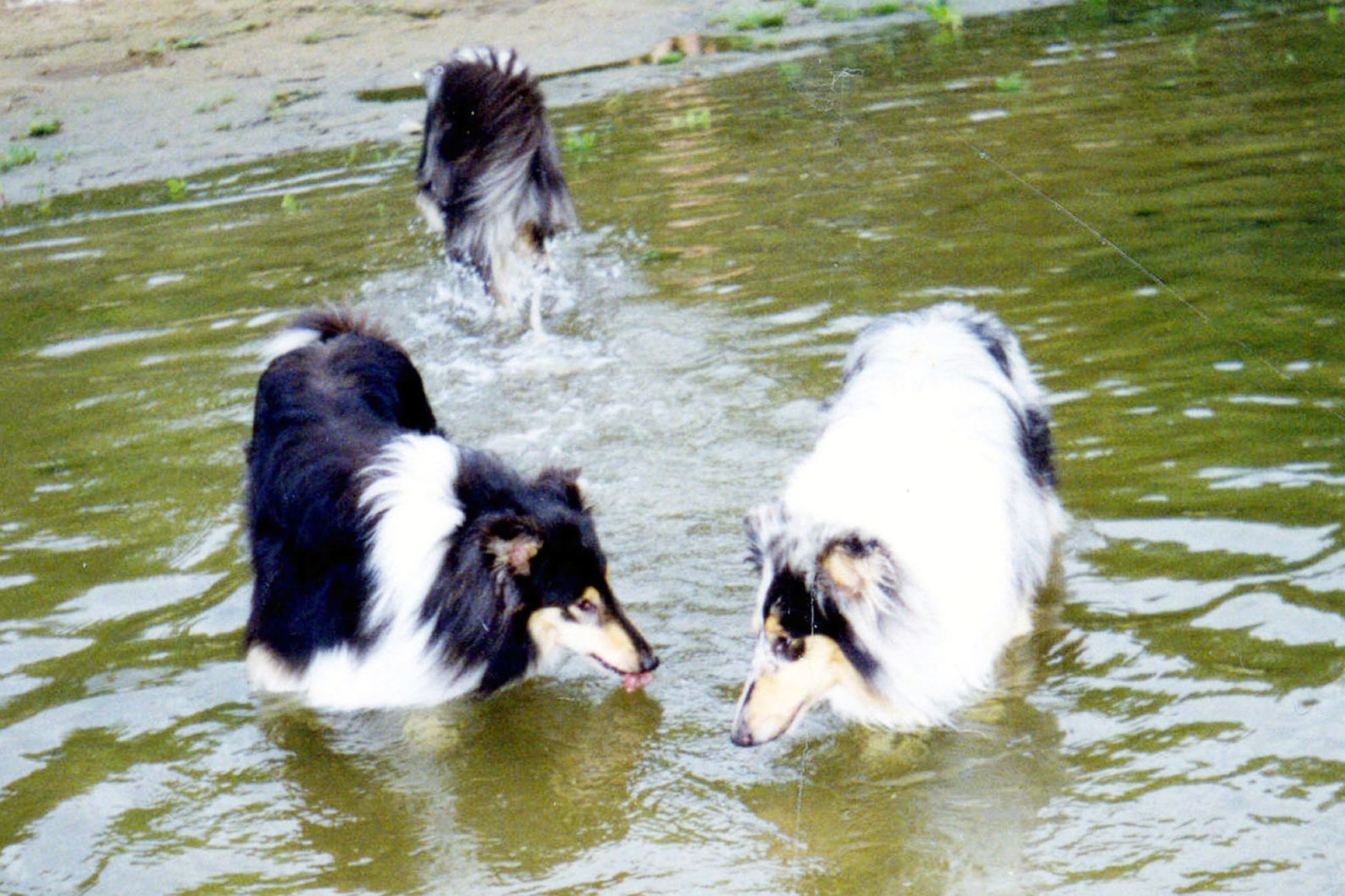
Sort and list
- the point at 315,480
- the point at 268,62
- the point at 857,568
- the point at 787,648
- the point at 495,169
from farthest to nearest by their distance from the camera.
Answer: the point at 268,62, the point at 495,169, the point at 315,480, the point at 787,648, the point at 857,568

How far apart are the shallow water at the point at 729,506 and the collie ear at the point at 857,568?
1.71 feet

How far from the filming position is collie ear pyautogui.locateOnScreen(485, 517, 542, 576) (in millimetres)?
4059

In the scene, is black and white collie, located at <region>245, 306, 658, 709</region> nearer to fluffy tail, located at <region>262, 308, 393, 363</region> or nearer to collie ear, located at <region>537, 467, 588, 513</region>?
collie ear, located at <region>537, 467, 588, 513</region>

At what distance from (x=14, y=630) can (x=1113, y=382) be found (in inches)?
166

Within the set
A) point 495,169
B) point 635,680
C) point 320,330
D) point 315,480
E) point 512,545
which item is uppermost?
point 495,169

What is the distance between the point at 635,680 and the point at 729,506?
3.95ft

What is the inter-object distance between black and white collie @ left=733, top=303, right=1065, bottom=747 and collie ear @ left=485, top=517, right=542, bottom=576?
65 cm

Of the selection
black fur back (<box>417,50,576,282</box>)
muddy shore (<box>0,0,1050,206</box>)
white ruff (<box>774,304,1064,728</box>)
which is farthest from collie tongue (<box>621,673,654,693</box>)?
muddy shore (<box>0,0,1050,206</box>)

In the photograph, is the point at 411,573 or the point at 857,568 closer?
the point at 857,568

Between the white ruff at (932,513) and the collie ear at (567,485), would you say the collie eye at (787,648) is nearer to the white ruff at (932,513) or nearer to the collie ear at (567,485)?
the white ruff at (932,513)

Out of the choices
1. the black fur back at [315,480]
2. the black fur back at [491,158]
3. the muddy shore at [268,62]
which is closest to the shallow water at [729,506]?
the black fur back at [315,480]

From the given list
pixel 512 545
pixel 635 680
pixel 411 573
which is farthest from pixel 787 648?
pixel 411 573

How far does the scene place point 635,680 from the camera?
4238mm

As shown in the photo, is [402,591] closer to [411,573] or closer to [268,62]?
[411,573]
